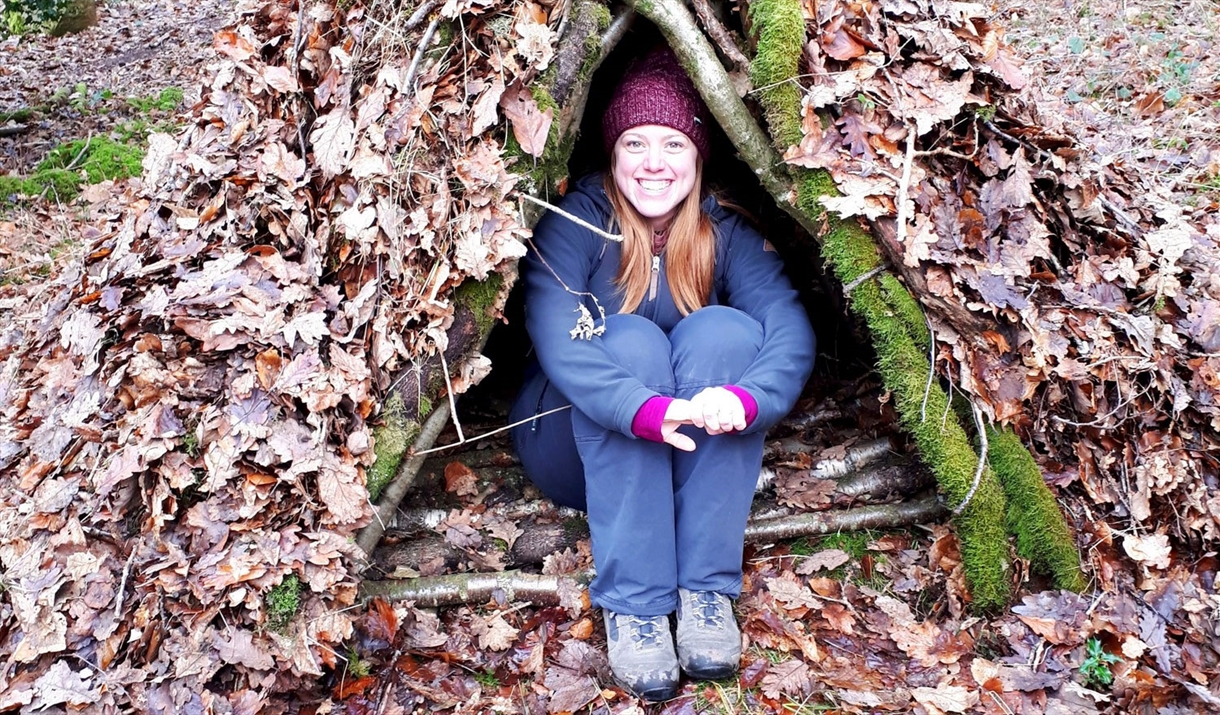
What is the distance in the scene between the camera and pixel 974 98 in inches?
120

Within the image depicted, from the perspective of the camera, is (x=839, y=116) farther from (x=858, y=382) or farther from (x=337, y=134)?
(x=337, y=134)

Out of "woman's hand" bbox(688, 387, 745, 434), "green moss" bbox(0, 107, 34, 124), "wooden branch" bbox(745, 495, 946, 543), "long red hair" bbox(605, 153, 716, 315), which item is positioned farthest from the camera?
"green moss" bbox(0, 107, 34, 124)

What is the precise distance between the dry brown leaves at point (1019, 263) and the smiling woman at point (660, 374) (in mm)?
505

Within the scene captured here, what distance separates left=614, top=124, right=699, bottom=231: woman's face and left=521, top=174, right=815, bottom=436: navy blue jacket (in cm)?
18

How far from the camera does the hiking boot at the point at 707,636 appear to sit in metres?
2.79

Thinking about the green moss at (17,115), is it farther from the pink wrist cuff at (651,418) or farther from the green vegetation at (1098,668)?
the green vegetation at (1098,668)

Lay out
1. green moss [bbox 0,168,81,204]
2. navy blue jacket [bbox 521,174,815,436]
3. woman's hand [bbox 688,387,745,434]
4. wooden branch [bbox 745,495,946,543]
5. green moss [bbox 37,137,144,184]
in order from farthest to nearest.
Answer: green moss [bbox 37,137,144,184], green moss [bbox 0,168,81,204], wooden branch [bbox 745,495,946,543], navy blue jacket [bbox 521,174,815,436], woman's hand [bbox 688,387,745,434]

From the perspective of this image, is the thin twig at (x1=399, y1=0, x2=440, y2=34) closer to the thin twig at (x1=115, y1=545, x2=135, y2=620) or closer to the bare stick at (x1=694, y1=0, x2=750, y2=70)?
the bare stick at (x1=694, y1=0, x2=750, y2=70)

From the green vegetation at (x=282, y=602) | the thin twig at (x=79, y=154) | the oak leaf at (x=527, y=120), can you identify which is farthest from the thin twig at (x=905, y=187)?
the thin twig at (x=79, y=154)

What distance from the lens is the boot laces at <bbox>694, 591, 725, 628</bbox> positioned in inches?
113

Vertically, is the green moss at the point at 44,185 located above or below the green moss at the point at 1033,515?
above

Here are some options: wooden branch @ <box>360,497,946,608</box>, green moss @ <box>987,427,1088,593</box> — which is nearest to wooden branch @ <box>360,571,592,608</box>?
wooden branch @ <box>360,497,946,608</box>

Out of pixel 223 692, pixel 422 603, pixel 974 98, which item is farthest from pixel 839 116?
pixel 223 692

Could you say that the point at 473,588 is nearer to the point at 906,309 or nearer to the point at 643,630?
the point at 643,630
